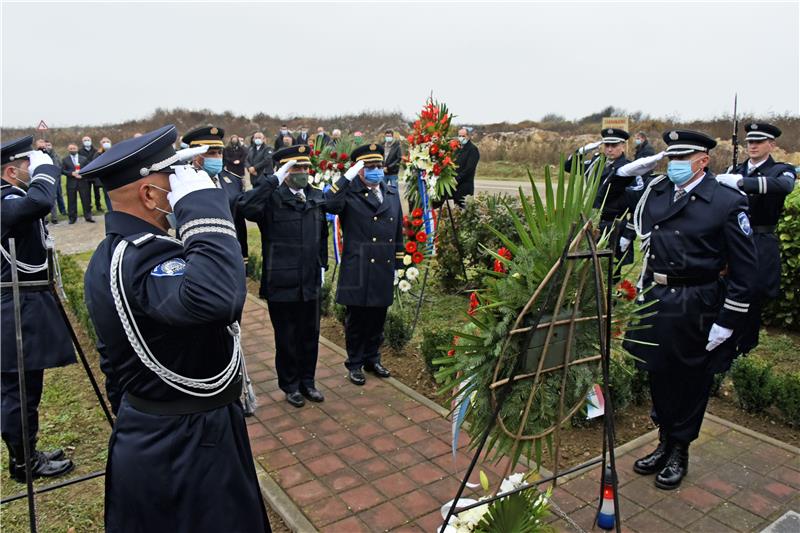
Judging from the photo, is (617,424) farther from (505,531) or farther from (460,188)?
(460,188)

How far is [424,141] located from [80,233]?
1143 cm

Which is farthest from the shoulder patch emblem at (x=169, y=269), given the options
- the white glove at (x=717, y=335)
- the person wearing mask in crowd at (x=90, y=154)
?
the person wearing mask in crowd at (x=90, y=154)

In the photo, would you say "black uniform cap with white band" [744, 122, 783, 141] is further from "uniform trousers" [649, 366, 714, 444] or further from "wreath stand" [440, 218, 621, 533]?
"wreath stand" [440, 218, 621, 533]

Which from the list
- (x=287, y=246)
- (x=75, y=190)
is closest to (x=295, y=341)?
(x=287, y=246)

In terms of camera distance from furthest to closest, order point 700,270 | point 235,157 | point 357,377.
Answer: point 235,157, point 357,377, point 700,270

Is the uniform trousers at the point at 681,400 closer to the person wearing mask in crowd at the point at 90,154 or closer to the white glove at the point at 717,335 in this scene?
the white glove at the point at 717,335

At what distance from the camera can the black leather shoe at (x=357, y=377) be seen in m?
5.75

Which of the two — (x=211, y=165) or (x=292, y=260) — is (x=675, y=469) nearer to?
(x=292, y=260)

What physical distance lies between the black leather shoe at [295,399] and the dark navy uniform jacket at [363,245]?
37.9 inches

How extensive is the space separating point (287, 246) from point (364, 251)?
0.83 m

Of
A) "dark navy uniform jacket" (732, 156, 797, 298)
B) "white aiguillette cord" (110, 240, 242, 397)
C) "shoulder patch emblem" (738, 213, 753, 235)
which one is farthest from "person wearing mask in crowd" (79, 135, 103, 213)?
"shoulder patch emblem" (738, 213, 753, 235)

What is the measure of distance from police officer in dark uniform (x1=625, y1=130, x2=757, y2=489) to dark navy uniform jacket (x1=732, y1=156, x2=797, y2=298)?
206 centimetres

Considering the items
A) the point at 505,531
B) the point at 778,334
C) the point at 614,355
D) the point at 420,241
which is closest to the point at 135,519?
the point at 505,531

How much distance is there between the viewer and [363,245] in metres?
5.79
